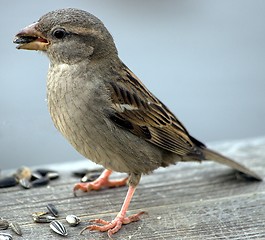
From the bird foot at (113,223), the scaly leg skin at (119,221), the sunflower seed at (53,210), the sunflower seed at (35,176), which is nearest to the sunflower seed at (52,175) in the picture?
the sunflower seed at (35,176)

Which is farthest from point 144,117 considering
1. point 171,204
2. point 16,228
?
point 16,228

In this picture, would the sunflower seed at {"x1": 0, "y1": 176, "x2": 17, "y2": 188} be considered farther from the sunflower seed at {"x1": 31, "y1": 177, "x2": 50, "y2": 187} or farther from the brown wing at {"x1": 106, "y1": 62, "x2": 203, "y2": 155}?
the brown wing at {"x1": 106, "y1": 62, "x2": 203, "y2": 155}

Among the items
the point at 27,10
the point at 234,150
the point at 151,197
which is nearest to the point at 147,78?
the point at 27,10

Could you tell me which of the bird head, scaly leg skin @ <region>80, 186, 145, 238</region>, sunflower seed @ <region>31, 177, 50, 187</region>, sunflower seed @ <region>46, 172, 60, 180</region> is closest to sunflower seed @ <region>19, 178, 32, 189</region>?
sunflower seed @ <region>31, 177, 50, 187</region>

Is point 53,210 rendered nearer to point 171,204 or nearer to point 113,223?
point 113,223

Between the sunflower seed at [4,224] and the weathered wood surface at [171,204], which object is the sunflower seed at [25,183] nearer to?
the weathered wood surface at [171,204]

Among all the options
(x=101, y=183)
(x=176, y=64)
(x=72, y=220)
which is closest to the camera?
(x=72, y=220)

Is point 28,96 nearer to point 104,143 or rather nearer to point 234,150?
point 234,150
